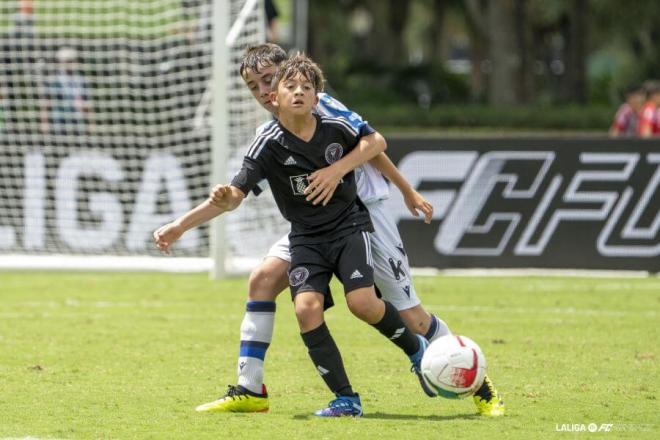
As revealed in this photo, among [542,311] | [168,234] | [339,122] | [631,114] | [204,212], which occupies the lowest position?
[631,114]

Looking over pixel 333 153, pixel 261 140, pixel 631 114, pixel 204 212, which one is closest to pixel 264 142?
pixel 261 140

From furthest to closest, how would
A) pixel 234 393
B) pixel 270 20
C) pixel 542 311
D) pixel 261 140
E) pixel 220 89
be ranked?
pixel 270 20 < pixel 220 89 < pixel 542 311 < pixel 234 393 < pixel 261 140

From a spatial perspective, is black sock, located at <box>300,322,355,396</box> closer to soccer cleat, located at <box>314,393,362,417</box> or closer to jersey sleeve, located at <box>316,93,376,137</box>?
soccer cleat, located at <box>314,393,362,417</box>

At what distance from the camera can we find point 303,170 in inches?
265

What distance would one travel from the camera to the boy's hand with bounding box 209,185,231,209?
653 centimetres

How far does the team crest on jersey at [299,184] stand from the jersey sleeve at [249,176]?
0.16 m

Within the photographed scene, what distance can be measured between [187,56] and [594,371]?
336 inches

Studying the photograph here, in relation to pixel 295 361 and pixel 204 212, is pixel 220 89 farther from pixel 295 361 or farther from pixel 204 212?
pixel 204 212

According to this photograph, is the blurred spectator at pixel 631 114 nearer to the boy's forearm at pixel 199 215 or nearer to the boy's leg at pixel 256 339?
the boy's leg at pixel 256 339

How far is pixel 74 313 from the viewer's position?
36.9 ft

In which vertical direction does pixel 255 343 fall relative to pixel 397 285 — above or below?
below

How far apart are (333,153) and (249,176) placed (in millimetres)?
444

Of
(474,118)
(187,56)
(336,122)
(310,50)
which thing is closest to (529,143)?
(187,56)

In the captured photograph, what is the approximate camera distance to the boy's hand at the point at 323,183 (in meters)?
6.62
